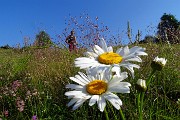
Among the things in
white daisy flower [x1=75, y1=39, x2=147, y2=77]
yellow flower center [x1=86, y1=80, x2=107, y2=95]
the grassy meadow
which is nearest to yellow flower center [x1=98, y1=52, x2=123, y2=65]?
white daisy flower [x1=75, y1=39, x2=147, y2=77]

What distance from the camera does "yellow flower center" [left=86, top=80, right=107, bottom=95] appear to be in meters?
1.56

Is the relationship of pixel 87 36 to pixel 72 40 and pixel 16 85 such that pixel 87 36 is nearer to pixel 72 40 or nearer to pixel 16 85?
pixel 72 40

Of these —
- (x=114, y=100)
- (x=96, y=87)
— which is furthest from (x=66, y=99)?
(x=114, y=100)

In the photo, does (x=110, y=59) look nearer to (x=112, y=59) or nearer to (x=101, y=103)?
(x=112, y=59)

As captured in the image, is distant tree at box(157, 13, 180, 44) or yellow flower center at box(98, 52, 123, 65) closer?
yellow flower center at box(98, 52, 123, 65)

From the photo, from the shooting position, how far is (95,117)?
341cm

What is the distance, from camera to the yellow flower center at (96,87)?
5.10 ft

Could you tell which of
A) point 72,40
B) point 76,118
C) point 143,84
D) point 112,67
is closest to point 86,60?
point 112,67

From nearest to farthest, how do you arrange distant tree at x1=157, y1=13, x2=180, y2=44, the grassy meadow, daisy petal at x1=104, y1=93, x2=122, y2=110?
daisy petal at x1=104, y1=93, x2=122, y2=110, the grassy meadow, distant tree at x1=157, y1=13, x2=180, y2=44

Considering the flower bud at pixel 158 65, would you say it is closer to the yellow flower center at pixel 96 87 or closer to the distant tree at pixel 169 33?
the yellow flower center at pixel 96 87

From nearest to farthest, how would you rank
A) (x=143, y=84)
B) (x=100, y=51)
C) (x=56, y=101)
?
(x=143, y=84), (x=100, y=51), (x=56, y=101)

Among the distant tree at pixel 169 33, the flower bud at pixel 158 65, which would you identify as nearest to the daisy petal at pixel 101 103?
the flower bud at pixel 158 65

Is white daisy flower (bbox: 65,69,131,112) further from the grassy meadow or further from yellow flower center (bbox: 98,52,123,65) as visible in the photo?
the grassy meadow

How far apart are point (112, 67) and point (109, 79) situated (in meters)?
0.12
